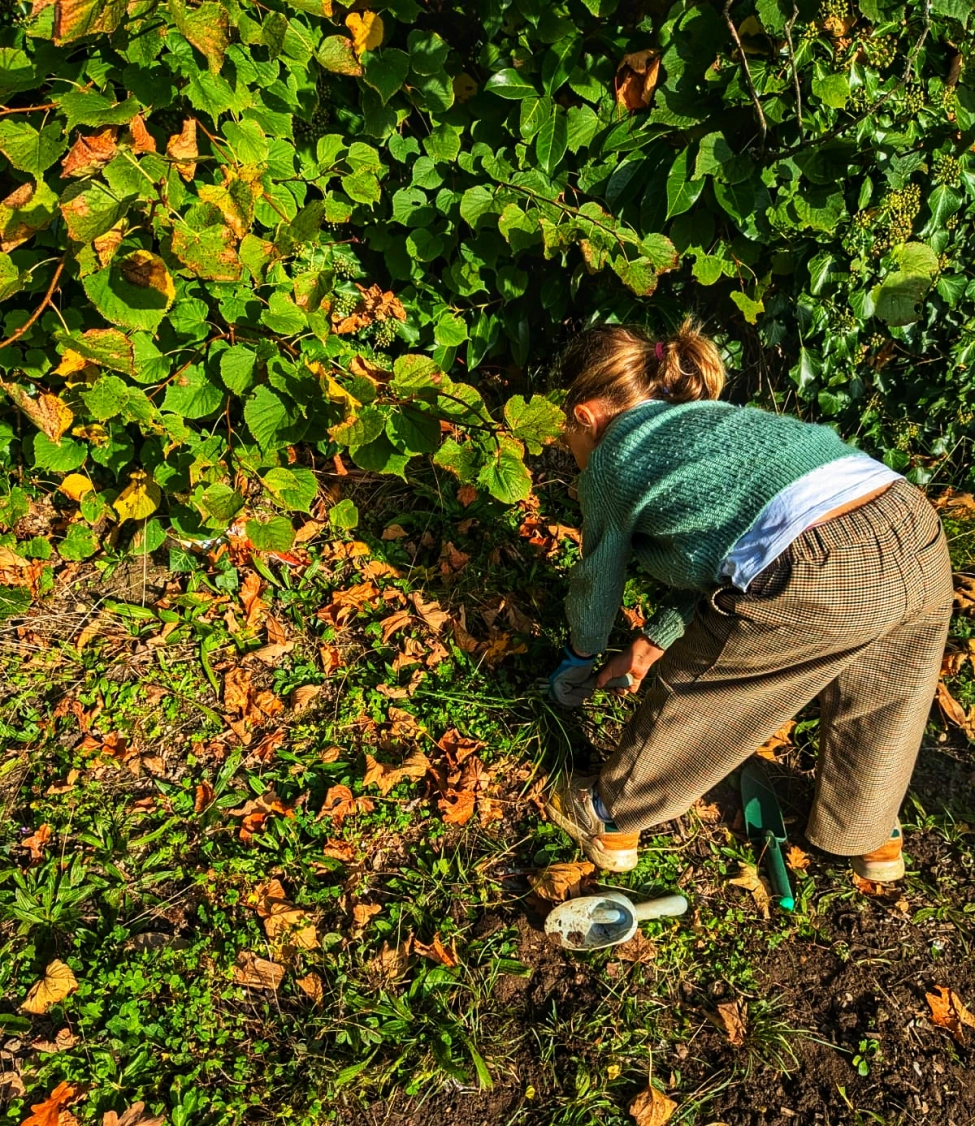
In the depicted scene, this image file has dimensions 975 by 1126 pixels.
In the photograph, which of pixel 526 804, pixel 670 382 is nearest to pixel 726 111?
pixel 670 382

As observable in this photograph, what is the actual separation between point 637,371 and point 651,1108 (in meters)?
1.57

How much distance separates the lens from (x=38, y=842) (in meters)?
2.25

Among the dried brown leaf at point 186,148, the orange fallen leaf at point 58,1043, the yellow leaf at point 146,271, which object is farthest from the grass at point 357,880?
the dried brown leaf at point 186,148

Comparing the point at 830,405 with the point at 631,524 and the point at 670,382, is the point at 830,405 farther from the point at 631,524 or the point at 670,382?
the point at 631,524

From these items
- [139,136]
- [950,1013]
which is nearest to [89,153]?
[139,136]

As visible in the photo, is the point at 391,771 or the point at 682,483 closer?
the point at 682,483

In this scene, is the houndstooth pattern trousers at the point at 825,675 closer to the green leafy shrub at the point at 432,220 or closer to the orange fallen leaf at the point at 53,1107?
the green leafy shrub at the point at 432,220

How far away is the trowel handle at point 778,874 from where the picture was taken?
2.24 m

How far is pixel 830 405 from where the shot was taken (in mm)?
2908

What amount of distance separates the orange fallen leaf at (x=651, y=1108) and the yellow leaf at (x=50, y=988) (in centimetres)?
120

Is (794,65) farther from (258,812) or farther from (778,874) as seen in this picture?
(258,812)

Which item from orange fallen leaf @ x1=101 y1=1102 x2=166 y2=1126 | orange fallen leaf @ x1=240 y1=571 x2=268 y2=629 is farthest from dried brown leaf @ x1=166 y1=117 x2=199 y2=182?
orange fallen leaf @ x1=101 y1=1102 x2=166 y2=1126

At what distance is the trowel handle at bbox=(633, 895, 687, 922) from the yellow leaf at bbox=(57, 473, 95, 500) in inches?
72.9

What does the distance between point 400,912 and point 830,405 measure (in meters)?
1.98
